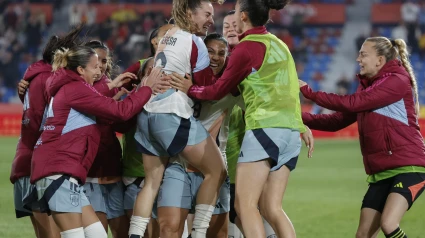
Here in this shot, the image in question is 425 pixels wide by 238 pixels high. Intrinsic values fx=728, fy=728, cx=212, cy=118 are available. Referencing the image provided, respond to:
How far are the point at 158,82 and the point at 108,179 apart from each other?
43.8 inches

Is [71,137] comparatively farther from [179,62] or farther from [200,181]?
[200,181]

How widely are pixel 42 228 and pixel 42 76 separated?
1.39 meters

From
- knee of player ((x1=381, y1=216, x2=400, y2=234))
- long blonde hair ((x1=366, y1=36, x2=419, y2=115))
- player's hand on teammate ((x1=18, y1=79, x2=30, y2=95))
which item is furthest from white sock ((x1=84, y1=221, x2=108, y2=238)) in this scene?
long blonde hair ((x1=366, y1=36, x2=419, y2=115))

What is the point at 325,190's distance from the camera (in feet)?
41.8

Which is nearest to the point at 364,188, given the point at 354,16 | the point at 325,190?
the point at 325,190

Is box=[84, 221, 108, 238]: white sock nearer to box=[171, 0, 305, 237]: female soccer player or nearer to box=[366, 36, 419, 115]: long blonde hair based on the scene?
box=[171, 0, 305, 237]: female soccer player

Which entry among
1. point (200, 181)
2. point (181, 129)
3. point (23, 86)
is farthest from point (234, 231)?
point (23, 86)

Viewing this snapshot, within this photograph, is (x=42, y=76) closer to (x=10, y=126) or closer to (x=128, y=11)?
(x=10, y=126)

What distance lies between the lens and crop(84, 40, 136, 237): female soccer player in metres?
6.59

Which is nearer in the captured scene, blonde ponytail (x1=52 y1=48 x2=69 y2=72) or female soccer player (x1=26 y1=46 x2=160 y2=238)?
female soccer player (x1=26 y1=46 x2=160 y2=238)

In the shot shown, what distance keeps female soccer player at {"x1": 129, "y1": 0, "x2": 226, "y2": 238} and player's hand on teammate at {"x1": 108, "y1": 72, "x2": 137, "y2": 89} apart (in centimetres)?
49

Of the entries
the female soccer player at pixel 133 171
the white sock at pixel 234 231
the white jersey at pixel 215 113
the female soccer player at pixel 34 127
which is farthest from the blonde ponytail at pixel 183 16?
the white sock at pixel 234 231

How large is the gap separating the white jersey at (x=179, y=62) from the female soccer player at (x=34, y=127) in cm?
93

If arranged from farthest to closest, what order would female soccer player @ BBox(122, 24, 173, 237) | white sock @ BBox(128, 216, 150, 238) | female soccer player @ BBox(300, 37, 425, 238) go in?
female soccer player @ BBox(122, 24, 173, 237) < female soccer player @ BBox(300, 37, 425, 238) < white sock @ BBox(128, 216, 150, 238)
